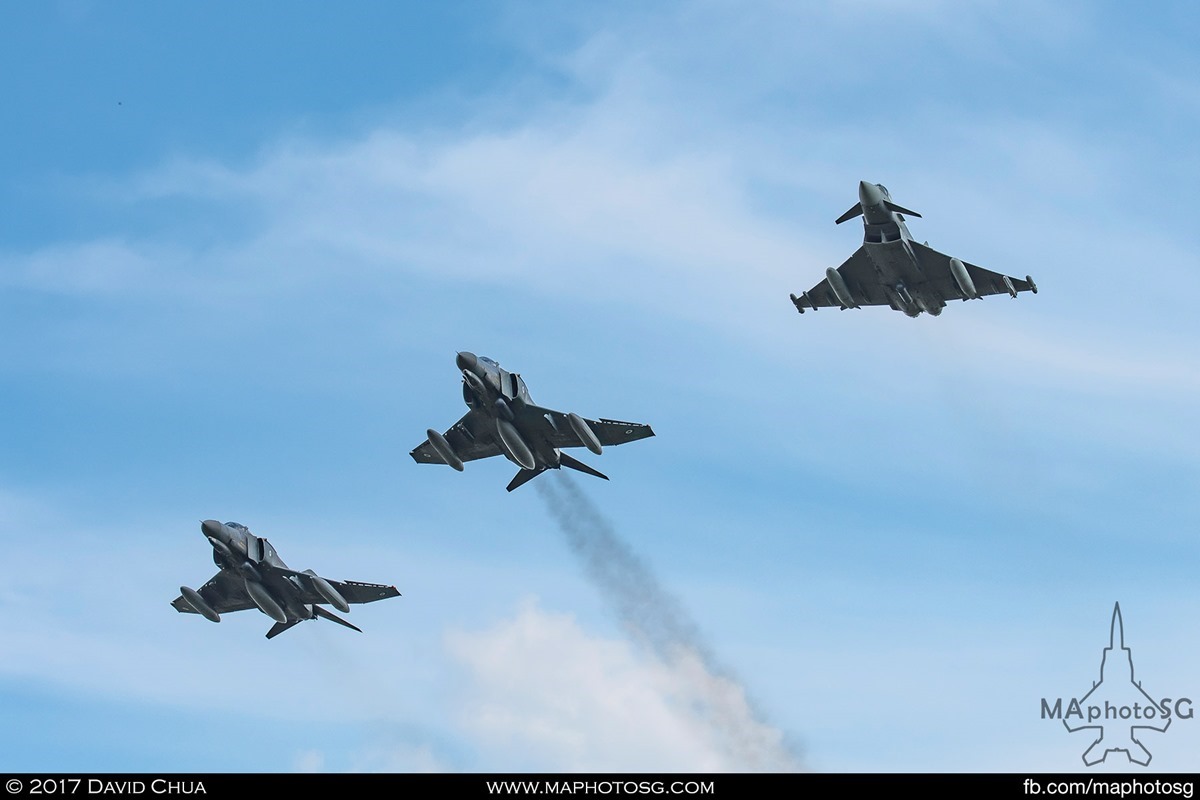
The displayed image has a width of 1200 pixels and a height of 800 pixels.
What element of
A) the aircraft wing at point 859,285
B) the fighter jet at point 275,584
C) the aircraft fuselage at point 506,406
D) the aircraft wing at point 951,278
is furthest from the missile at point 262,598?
the aircraft wing at point 951,278

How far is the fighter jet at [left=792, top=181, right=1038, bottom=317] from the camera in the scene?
292ft

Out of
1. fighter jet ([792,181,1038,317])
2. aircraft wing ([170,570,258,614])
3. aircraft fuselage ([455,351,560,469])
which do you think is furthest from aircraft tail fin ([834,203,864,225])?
aircraft wing ([170,570,258,614])

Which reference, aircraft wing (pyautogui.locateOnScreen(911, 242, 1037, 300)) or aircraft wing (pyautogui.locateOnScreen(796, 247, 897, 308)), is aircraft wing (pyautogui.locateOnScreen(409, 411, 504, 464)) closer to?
aircraft wing (pyautogui.locateOnScreen(796, 247, 897, 308))

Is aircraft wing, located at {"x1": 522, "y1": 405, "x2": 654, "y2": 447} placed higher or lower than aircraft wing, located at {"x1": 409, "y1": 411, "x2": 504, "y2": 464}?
lower

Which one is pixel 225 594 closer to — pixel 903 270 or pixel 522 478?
pixel 522 478

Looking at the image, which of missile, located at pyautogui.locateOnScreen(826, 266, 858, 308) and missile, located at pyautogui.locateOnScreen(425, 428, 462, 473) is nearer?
missile, located at pyautogui.locateOnScreen(425, 428, 462, 473)

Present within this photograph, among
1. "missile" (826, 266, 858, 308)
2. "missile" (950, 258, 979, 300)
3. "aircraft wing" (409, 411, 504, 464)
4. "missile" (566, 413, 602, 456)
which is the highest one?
"missile" (826, 266, 858, 308)

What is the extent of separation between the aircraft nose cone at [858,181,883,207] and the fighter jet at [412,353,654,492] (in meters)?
18.2

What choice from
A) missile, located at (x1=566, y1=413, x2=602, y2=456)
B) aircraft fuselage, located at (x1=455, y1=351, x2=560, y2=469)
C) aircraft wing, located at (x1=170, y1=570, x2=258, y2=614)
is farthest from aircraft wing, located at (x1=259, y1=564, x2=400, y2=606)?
missile, located at (x1=566, y1=413, x2=602, y2=456)

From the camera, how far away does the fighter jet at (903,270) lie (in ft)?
292
